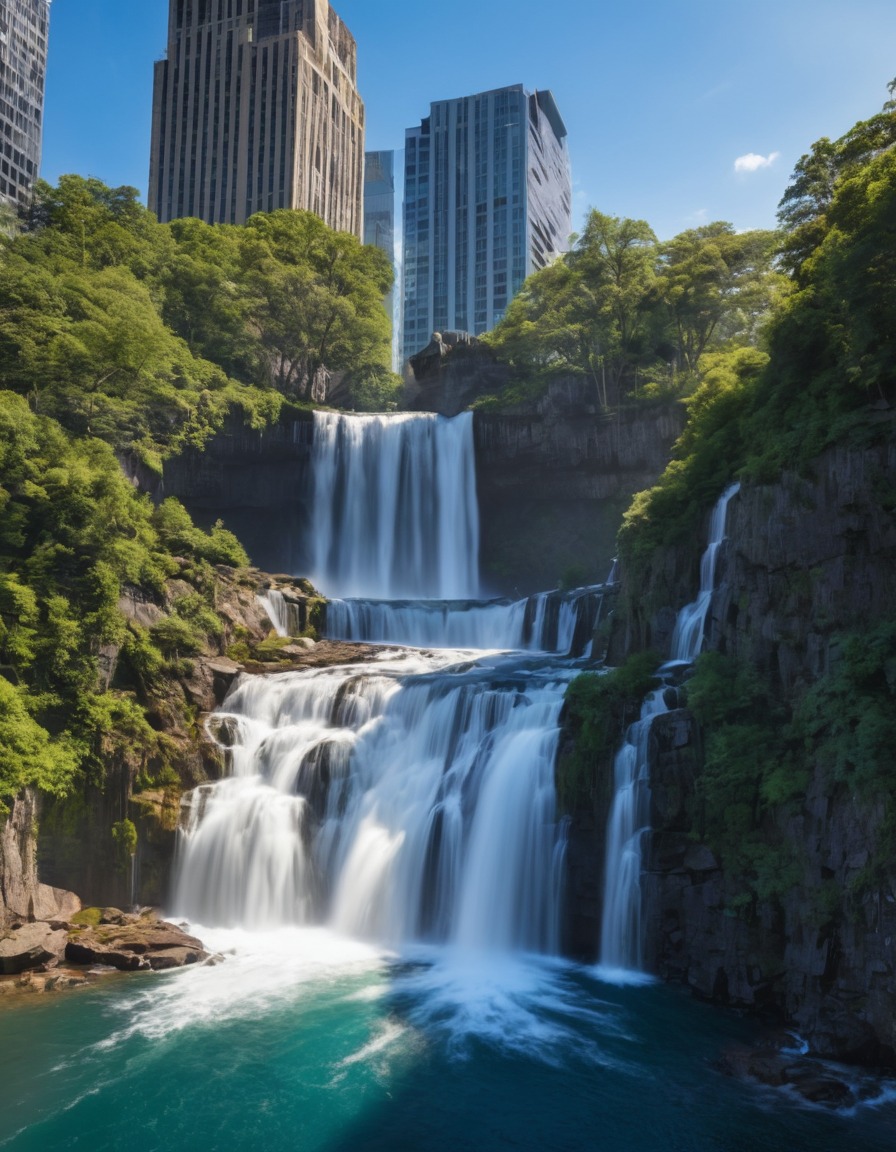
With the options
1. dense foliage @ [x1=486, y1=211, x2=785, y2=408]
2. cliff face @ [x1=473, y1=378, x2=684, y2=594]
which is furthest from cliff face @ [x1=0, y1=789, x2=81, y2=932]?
dense foliage @ [x1=486, y1=211, x2=785, y2=408]

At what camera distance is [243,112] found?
96.6 metres

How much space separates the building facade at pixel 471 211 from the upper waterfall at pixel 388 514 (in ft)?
271

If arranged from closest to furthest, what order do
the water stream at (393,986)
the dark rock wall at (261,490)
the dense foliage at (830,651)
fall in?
the water stream at (393,986) → the dense foliage at (830,651) → the dark rock wall at (261,490)

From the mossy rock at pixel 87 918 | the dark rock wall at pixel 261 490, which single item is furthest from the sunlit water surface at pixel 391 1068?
the dark rock wall at pixel 261 490

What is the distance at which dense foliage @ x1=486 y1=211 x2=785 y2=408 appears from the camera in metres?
39.7

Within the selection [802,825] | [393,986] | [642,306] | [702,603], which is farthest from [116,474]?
[642,306]

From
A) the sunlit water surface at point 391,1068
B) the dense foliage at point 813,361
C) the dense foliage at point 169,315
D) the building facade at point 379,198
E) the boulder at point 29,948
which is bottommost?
the sunlit water surface at point 391,1068

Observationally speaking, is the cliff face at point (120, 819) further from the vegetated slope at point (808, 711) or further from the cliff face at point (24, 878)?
the vegetated slope at point (808, 711)

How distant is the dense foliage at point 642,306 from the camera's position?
39688 mm

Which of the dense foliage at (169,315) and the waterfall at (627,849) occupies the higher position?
the dense foliage at (169,315)

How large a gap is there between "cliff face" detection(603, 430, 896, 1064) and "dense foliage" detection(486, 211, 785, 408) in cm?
2358

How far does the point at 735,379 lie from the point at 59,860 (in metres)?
22.8

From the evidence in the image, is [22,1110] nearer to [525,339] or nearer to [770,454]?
[770,454]

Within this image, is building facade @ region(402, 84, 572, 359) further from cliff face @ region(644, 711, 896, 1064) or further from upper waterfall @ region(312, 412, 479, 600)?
cliff face @ region(644, 711, 896, 1064)
